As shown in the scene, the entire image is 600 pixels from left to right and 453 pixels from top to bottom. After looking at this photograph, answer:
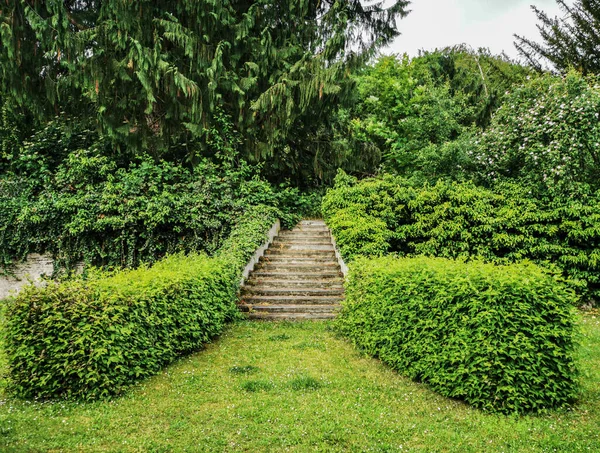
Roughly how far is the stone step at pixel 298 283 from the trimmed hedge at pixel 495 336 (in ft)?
15.5

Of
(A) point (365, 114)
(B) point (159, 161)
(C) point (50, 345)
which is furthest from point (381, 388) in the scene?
(A) point (365, 114)

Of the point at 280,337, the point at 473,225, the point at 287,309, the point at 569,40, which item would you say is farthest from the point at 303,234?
the point at 569,40

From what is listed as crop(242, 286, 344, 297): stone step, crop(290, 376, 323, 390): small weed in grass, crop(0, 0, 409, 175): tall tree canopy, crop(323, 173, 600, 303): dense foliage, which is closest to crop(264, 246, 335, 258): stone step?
crop(323, 173, 600, 303): dense foliage

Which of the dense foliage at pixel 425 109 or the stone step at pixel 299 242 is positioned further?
the dense foliage at pixel 425 109

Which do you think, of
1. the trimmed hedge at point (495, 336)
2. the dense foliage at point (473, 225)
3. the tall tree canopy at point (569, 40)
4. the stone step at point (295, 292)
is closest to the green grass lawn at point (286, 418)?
the trimmed hedge at point (495, 336)

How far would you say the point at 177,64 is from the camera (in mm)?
13227

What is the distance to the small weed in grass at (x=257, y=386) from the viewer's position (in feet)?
17.7

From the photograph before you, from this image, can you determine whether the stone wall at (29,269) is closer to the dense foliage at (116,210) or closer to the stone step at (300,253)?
the dense foliage at (116,210)

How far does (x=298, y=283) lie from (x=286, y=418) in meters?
6.01

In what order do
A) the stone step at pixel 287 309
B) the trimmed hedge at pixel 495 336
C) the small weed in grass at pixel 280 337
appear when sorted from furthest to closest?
the stone step at pixel 287 309 < the small weed in grass at pixel 280 337 < the trimmed hedge at pixel 495 336

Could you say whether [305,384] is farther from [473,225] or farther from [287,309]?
[473,225]

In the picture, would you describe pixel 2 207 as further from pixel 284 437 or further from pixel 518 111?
pixel 518 111

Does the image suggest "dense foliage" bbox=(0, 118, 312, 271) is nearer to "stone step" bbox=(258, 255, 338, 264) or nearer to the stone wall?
the stone wall

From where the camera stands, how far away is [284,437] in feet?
13.7
